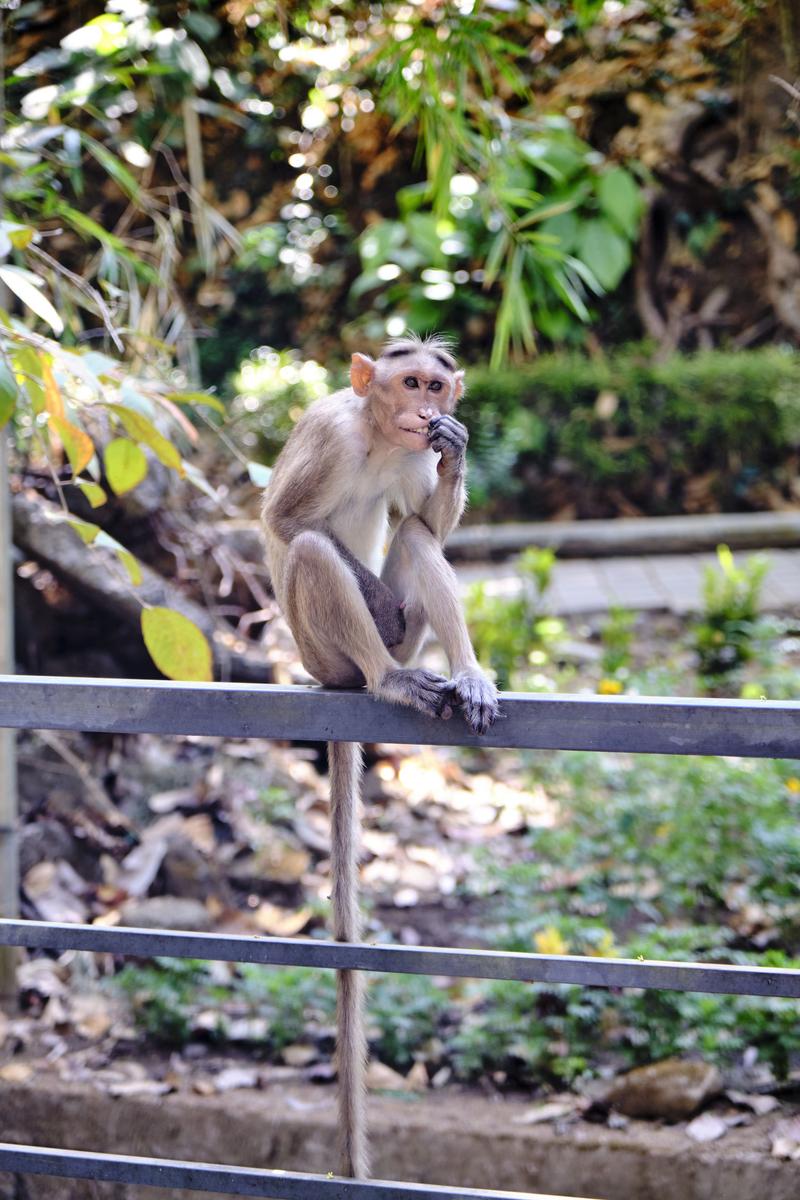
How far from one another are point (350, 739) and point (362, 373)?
4.02 feet

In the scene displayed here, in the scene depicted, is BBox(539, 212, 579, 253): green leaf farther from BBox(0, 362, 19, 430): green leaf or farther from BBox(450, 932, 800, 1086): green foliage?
BBox(0, 362, 19, 430): green leaf

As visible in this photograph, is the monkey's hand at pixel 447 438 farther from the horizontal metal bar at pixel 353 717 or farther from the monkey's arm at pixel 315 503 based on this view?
the horizontal metal bar at pixel 353 717

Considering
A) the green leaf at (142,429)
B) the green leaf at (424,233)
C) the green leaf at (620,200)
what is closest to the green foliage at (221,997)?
the green leaf at (142,429)

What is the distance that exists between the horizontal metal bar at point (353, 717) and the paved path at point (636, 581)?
15.4 ft

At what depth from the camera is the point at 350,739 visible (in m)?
1.83

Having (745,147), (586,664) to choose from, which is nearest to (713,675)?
(586,664)

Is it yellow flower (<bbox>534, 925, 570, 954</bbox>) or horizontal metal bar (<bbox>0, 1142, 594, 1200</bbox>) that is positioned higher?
horizontal metal bar (<bbox>0, 1142, 594, 1200</bbox>)

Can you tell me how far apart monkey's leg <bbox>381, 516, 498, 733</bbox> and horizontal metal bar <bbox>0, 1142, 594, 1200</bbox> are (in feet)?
2.65

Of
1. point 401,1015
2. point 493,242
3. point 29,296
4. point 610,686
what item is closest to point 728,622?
point 610,686

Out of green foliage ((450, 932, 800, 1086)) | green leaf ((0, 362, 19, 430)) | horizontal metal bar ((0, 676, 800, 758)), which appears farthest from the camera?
green foliage ((450, 932, 800, 1086))

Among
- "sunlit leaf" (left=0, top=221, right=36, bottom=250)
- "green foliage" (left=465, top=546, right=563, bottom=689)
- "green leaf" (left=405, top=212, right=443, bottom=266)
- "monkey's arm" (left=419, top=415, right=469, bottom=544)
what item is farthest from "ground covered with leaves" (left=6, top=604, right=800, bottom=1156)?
"green leaf" (left=405, top=212, right=443, bottom=266)

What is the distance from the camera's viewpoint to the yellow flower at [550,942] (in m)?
3.60

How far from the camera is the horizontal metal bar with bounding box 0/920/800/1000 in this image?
6.01 feet

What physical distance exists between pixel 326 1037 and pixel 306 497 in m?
1.79
